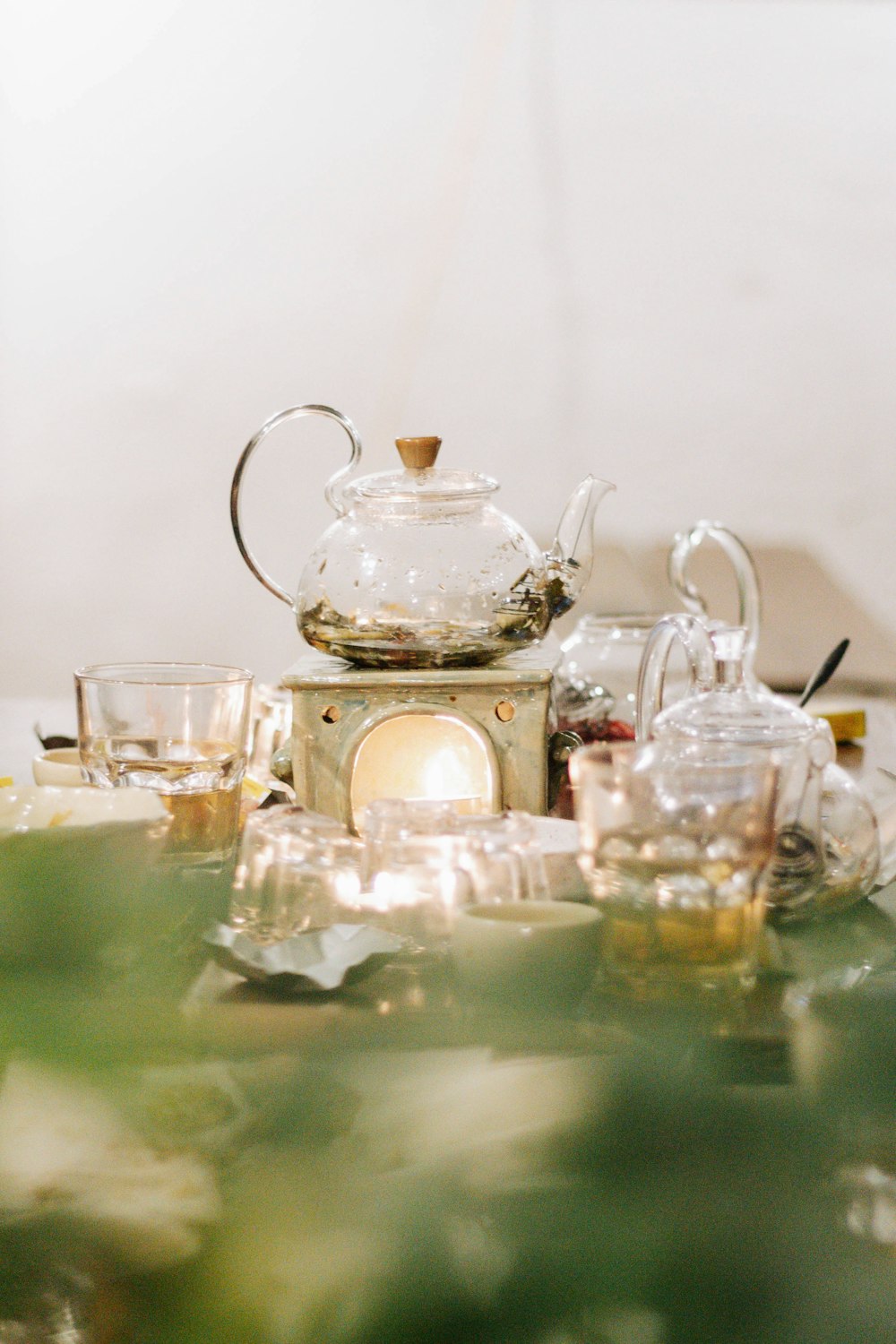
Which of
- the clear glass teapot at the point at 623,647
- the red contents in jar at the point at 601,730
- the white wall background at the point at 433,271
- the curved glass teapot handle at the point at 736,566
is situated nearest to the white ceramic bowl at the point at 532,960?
the red contents in jar at the point at 601,730

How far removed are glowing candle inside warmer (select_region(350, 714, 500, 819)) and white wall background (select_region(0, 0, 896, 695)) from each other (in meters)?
1.17

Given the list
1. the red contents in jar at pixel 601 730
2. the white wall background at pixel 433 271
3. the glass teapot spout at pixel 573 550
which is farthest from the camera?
the white wall background at pixel 433 271

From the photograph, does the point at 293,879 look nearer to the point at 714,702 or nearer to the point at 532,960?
the point at 532,960

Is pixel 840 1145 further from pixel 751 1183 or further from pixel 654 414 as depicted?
pixel 654 414

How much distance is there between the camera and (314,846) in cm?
58

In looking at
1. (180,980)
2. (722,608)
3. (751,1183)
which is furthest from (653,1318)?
(722,608)

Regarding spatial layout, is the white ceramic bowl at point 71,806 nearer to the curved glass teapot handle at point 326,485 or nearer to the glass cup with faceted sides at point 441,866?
the glass cup with faceted sides at point 441,866

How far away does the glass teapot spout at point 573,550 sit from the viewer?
0.98m

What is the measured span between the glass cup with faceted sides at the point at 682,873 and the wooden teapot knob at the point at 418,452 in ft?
1.66

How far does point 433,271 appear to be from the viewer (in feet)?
6.46

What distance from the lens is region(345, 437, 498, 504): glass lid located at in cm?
93

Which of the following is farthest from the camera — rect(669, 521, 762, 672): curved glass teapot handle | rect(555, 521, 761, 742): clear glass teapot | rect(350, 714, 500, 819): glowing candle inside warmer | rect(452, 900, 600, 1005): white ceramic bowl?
rect(669, 521, 762, 672): curved glass teapot handle

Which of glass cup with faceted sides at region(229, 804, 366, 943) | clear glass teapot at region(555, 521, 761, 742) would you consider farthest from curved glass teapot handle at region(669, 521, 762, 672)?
glass cup with faceted sides at region(229, 804, 366, 943)

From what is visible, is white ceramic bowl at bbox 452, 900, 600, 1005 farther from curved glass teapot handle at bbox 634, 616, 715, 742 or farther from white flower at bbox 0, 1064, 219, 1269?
curved glass teapot handle at bbox 634, 616, 715, 742
